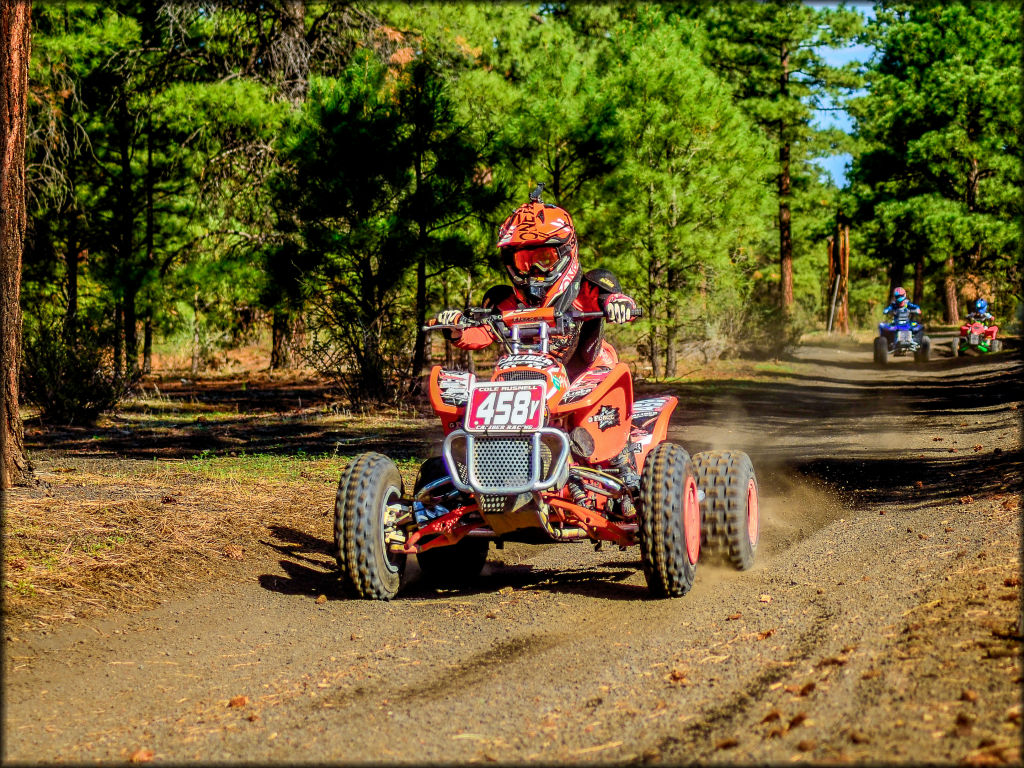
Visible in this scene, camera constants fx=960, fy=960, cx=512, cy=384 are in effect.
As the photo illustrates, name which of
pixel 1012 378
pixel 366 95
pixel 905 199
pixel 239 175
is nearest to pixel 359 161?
pixel 366 95

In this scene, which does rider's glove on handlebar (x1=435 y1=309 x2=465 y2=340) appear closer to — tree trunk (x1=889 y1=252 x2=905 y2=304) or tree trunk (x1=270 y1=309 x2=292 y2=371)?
tree trunk (x1=270 y1=309 x2=292 y2=371)

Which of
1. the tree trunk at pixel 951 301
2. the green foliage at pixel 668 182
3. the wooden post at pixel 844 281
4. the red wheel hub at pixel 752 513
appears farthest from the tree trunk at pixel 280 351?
the tree trunk at pixel 951 301

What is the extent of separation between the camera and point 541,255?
25.9 feet

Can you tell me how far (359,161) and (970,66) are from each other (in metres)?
31.5

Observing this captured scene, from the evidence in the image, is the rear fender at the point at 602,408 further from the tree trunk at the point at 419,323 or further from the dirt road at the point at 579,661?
the tree trunk at the point at 419,323

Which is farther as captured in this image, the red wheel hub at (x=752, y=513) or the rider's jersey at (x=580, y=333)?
the rider's jersey at (x=580, y=333)

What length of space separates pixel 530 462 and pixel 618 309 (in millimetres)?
1590

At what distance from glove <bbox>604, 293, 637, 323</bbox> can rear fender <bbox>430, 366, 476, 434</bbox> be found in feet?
3.81

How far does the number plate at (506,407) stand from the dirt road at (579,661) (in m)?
1.27

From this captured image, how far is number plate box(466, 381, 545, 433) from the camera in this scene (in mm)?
6469

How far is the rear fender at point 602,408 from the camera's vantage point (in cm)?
684

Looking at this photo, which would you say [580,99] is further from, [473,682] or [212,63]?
[473,682]

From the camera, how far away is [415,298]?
1867 cm

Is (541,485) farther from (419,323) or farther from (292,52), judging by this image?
(292,52)
